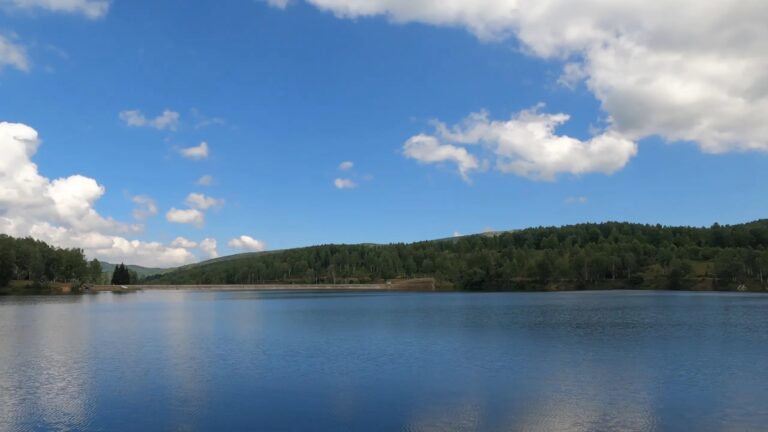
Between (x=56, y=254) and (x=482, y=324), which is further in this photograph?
(x=56, y=254)

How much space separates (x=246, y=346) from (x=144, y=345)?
9.28 metres

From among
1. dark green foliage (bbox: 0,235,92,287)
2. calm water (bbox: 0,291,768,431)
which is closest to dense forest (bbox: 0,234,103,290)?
dark green foliage (bbox: 0,235,92,287)

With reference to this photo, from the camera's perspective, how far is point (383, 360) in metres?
38.7

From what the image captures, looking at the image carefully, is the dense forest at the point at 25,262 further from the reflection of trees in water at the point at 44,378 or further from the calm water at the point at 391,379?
the calm water at the point at 391,379

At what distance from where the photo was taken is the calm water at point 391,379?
2352cm

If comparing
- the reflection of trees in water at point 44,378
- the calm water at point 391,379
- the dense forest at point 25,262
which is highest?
the dense forest at point 25,262

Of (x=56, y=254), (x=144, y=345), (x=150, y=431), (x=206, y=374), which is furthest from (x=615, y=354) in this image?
(x=56, y=254)

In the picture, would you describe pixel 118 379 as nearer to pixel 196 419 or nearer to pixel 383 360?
pixel 196 419

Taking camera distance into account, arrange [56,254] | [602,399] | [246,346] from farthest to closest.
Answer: [56,254] < [246,346] < [602,399]

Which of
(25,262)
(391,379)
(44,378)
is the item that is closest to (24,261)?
(25,262)

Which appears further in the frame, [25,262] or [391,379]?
[25,262]

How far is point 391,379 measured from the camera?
32.0 m

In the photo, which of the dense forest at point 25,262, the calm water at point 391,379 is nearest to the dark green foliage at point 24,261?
the dense forest at point 25,262

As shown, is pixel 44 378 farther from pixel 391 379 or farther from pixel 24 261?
pixel 24 261
